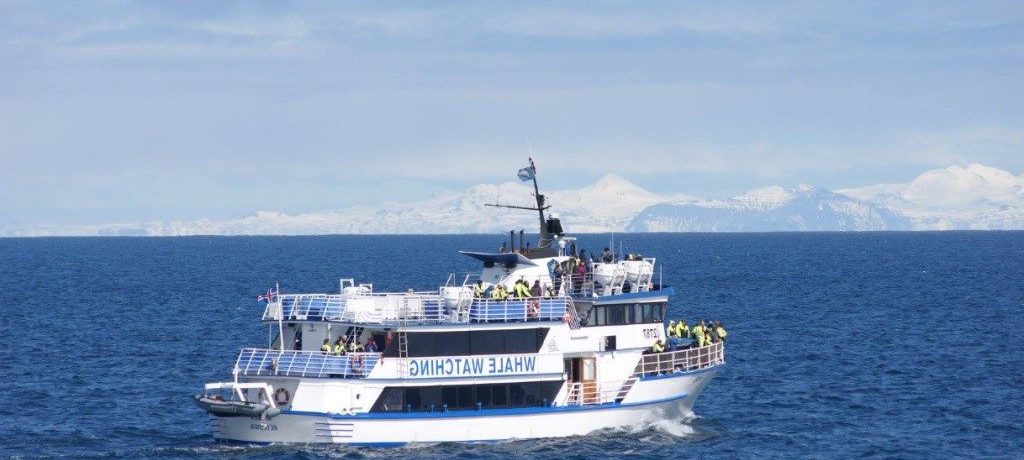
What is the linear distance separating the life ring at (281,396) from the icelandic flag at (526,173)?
40.6 feet

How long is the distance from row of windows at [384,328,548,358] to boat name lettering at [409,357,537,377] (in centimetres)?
37

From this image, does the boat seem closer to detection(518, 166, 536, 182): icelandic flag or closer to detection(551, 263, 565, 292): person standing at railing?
detection(551, 263, 565, 292): person standing at railing

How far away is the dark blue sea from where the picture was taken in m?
44.9

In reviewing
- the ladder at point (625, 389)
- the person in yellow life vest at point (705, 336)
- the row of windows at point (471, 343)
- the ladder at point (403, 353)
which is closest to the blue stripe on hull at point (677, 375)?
the ladder at point (625, 389)

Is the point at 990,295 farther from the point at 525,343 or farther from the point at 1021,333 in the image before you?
the point at 525,343

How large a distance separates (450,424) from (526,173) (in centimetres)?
1111

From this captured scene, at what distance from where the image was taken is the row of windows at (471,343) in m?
43.6

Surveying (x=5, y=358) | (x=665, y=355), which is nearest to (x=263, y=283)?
(x=5, y=358)

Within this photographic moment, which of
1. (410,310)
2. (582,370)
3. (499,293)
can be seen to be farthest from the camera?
(582,370)

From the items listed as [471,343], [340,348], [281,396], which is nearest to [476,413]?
[471,343]

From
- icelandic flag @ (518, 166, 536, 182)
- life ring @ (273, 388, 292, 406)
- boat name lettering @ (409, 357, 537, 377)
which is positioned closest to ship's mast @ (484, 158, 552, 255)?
icelandic flag @ (518, 166, 536, 182)

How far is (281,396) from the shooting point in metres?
42.2

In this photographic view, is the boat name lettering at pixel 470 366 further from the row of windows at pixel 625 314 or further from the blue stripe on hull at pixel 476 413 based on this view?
the row of windows at pixel 625 314

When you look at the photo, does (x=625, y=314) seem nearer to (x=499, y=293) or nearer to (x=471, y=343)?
(x=499, y=293)
